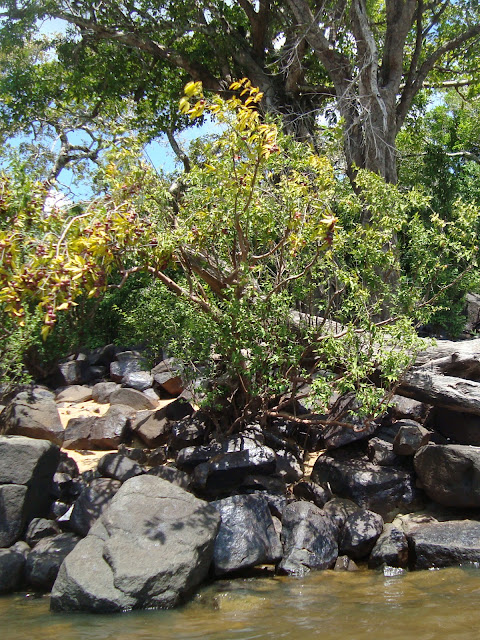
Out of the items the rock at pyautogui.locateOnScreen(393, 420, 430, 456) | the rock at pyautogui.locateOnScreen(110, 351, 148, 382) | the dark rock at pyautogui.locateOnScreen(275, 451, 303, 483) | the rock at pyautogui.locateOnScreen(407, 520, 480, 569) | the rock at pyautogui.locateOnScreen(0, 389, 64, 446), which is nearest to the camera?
the rock at pyautogui.locateOnScreen(407, 520, 480, 569)

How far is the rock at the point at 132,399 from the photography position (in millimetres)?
8953

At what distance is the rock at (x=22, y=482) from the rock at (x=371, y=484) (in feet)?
9.49

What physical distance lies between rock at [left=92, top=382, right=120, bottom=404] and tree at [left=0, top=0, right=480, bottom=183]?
495 cm

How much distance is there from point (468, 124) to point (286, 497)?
37.0 ft

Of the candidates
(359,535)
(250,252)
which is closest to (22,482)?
(359,535)

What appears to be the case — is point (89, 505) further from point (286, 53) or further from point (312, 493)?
point (286, 53)

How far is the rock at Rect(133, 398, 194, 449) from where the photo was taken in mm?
7863

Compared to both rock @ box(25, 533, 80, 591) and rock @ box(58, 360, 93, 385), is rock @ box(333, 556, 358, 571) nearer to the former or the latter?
rock @ box(25, 533, 80, 591)

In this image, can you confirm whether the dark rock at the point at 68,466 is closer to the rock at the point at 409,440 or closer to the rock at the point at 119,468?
the rock at the point at 119,468

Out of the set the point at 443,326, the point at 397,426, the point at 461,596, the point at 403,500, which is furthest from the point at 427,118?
the point at 461,596

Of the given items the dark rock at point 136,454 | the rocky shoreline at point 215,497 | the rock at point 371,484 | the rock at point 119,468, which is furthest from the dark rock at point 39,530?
the rock at point 371,484

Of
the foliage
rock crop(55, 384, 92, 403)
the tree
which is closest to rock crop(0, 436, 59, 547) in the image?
the foliage

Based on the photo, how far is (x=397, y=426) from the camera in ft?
24.3

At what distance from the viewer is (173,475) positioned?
6539mm
